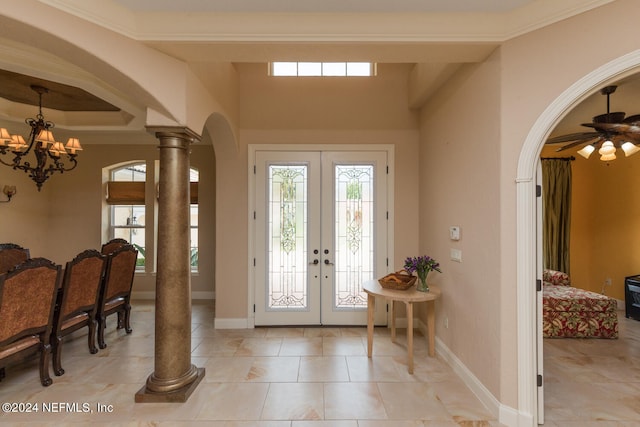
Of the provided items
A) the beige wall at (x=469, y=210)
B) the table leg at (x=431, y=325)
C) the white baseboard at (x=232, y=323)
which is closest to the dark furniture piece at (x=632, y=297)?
the beige wall at (x=469, y=210)

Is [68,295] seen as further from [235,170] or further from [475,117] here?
[475,117]

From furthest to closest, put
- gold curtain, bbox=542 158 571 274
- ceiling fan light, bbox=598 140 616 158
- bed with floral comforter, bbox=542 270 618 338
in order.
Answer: gold curtain, bbox=542 158 571 274
bed with floral comforter, bbox=542 270 618 338
ceiling fan light, bbox=598 140 616 158

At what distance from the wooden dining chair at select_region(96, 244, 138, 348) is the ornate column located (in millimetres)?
1501

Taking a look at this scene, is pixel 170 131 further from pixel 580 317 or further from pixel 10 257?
pixel 580 317

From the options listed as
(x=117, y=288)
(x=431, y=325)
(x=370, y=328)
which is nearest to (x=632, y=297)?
(x=431, y=325)

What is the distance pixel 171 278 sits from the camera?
2.53 meters

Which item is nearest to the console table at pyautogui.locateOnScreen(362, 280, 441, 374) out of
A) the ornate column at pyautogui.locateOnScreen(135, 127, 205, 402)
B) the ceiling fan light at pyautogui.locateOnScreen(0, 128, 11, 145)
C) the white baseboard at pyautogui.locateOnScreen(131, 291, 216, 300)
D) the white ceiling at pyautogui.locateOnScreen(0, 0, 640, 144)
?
the ornate column at pyautogui.locateOnScreen(135, 127, 205, 402)

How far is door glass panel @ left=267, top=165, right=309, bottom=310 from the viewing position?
4172 mm

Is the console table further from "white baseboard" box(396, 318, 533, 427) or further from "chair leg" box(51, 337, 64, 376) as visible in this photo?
"chair leg" box(51, 337, 64, 376)

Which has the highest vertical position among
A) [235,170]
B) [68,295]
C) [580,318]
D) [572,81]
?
[572,81]

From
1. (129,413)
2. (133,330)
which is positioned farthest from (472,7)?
(133,330)

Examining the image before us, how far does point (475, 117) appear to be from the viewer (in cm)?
263

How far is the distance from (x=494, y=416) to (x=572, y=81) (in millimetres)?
2461

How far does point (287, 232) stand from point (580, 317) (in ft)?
12.9
